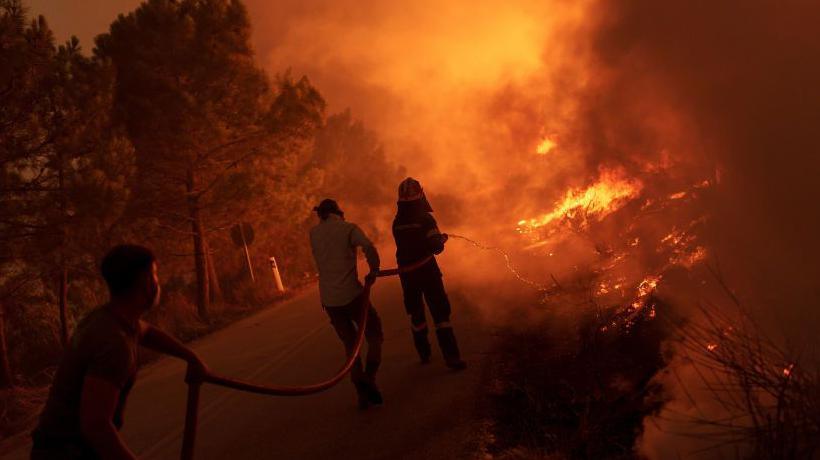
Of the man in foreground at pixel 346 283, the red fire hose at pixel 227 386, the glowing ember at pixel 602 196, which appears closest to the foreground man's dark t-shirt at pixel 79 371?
the red fire hose at pixel 227 386

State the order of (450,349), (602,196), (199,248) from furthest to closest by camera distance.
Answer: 1. (199,248)
2. (602,196)
3. (450,349)

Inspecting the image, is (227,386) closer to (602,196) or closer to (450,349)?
(450,349)

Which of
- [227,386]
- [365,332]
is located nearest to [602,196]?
[365,332]

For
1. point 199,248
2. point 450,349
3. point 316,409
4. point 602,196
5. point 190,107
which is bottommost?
point 316,409

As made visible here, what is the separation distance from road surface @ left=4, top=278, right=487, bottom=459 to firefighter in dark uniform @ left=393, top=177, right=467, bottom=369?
0.37 m

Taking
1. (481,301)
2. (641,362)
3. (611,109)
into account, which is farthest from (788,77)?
(481,301)

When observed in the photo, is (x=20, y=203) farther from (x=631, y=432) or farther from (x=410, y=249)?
(x=631, y=432)

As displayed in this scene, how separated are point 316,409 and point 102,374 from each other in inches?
138

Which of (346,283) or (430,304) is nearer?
(346,283)

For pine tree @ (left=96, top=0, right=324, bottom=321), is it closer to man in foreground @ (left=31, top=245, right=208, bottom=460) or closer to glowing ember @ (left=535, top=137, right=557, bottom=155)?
glowing ember @ (left=535, top=137, right=557, bottom=155)

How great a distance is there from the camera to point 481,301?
9.29m

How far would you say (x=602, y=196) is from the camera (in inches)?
394

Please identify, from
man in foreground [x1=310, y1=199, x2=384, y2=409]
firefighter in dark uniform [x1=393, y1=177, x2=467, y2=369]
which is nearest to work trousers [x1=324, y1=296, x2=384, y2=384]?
man in foreground [x1=310, y1=199, x2=384, y2=409]

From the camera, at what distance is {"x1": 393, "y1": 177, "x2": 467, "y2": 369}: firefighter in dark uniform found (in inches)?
228
